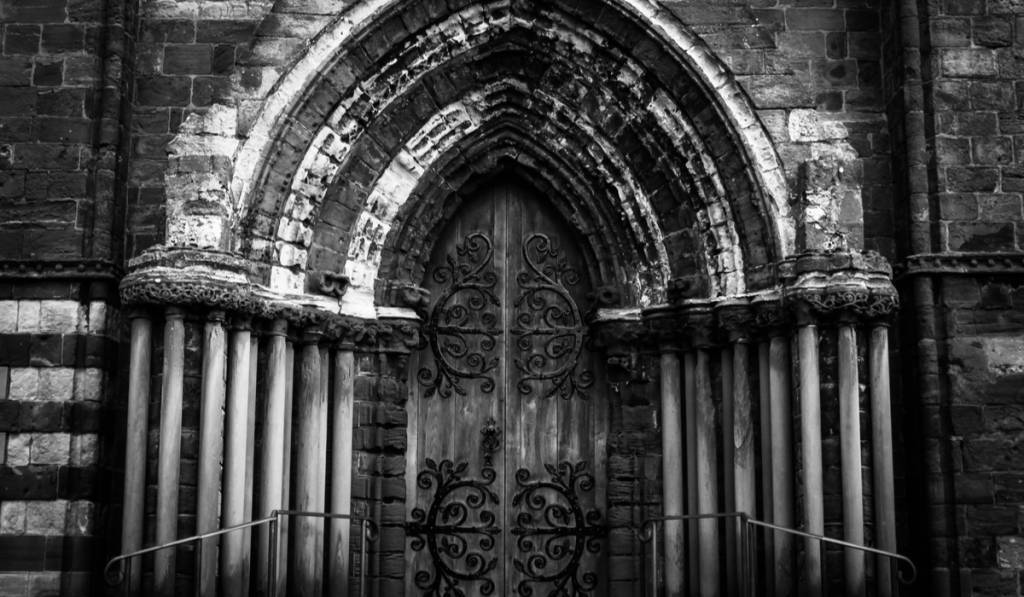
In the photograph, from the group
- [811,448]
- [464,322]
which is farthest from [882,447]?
[464,322]

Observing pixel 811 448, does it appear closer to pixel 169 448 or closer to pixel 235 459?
pixel 235 459

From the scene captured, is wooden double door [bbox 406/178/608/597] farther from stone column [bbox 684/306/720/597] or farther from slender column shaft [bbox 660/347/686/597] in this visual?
stone column [bbox 684/306/720/597]

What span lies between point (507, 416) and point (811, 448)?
8.00ft

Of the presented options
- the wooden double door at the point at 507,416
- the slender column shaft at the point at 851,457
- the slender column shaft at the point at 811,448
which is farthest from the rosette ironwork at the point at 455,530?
the slender column shaft at the point at 851,457

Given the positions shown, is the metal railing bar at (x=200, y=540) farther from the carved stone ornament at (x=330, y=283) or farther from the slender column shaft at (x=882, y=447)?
the slender column shaft at (x=882, y=447)

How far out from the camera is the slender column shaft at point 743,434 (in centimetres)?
906

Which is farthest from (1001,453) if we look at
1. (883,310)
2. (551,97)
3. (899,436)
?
(551,97)

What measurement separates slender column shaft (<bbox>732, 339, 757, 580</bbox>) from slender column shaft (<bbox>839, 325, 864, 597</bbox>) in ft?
2.42

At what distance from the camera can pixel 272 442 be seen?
8.89 metres

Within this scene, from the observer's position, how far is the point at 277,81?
931 centimetres

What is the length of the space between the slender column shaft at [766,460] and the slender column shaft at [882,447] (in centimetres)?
66

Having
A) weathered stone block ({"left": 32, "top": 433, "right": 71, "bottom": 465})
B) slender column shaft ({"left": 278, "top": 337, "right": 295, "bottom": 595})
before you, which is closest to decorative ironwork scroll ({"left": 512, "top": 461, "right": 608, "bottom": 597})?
slender column shaft ({"left": 278, "top": 337, "right": 295, "bottom": 595})

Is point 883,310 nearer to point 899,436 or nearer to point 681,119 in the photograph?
point 899,436

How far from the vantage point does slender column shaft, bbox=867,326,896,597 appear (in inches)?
334
